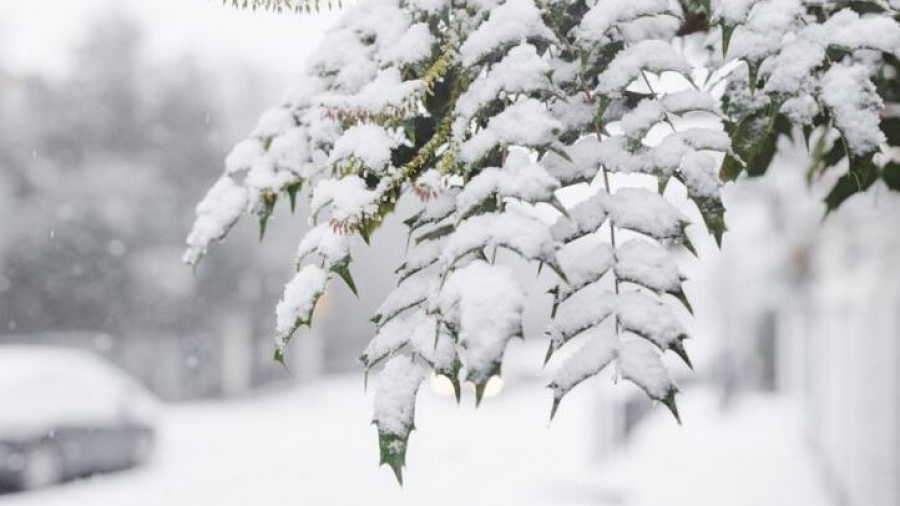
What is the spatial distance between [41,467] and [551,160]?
36.6 feet

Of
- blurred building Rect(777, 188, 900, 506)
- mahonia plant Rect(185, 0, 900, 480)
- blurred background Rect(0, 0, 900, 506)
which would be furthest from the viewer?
blurred background Rect(0, 0, 900, 506)

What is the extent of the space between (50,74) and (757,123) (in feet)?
78.2

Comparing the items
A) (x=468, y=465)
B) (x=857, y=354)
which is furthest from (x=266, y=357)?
(x=857, y=354)

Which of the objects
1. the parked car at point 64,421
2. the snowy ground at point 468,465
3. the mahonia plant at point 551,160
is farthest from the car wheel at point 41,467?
the mahonia plant at point 551,160

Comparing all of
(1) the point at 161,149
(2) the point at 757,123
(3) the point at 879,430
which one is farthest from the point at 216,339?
(2) the point at 757,123

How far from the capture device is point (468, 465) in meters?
14.5

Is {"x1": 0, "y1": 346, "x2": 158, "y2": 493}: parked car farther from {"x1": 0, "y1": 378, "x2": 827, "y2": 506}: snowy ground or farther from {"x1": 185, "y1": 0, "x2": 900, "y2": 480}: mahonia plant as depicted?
{"x1": 185, "y1": 0, "x2": 900, "y2": 480}: mahonia plant

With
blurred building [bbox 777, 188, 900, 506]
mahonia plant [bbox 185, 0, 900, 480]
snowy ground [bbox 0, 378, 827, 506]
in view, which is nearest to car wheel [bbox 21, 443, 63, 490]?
snowy ground [bbox 0, 378, 827, 506]

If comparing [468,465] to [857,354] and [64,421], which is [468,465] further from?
[857,354]

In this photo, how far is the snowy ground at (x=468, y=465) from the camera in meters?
11.1

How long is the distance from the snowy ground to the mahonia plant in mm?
8238

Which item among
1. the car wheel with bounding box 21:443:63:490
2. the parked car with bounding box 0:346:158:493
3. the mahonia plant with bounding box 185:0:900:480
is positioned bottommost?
the mahonia plant with bounding box 185:0:900:480

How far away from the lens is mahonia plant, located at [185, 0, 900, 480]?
1370 mm

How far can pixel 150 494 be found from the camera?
11930mm
